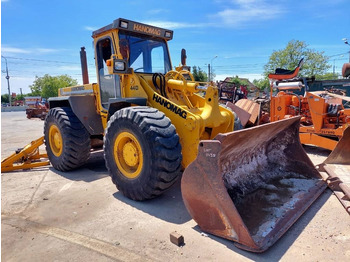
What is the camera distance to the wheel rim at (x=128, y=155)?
3664 mm

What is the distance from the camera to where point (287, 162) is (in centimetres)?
429

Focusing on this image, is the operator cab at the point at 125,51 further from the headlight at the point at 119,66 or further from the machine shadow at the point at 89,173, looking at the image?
the machine shadow at the point at 89,173

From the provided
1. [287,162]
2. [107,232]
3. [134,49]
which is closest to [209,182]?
[107,232]

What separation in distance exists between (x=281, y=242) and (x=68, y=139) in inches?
161

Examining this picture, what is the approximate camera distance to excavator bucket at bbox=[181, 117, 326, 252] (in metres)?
2.61

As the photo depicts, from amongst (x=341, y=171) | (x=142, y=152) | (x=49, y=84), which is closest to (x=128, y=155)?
(x=142, y=152)

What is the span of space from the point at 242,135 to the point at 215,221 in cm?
100

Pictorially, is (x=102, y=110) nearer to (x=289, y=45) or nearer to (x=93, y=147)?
(x=93, y=147)

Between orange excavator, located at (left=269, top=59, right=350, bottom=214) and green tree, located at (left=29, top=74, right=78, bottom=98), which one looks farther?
green tree, located at (left=29, top=74, right=78, bottom=98)

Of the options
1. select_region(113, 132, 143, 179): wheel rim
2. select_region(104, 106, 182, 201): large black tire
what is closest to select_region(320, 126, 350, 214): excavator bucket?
select_region(104, 106, 182, 201): large black tire

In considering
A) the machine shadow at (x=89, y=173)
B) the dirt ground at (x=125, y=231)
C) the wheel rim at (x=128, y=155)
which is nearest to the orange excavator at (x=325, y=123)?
the dirt ground at (x=125, y=231)

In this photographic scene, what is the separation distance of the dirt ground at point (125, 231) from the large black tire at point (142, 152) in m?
0.33

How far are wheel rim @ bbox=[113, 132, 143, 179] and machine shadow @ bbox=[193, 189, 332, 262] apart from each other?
1.24m

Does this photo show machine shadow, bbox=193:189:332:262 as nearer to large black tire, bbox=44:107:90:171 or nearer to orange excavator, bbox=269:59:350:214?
orange excavator, bbox=269:59:350:214
